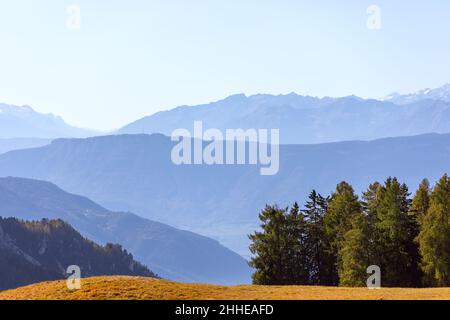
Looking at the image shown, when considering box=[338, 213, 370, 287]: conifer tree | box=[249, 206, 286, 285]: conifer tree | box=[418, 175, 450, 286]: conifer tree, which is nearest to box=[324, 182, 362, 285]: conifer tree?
box=[338, 213, 370, 287]: conifer tree

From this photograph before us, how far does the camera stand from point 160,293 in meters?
55.1

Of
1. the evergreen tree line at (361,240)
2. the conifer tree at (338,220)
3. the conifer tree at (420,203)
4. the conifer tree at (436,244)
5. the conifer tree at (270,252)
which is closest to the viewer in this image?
the conifer tree at (436,244)

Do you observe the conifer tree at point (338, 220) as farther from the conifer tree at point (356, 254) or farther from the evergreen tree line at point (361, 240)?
the conifer tree at point (356, 254)

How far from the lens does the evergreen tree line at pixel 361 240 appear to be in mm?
97062

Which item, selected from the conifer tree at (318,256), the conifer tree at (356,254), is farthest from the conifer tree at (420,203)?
the conifer tree at (318,256)

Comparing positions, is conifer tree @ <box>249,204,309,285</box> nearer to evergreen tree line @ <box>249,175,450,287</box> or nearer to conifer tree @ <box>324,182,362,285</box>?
evergreen tree line @ <box>249,175,450,287</box>

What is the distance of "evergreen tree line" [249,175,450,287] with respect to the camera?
9706cm

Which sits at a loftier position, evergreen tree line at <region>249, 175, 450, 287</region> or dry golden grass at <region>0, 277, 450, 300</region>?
evergreen tree line at <region>249, 175, 450, 287</region>

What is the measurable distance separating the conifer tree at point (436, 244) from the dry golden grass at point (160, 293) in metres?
34.9

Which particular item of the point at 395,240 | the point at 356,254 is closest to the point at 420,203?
the point at 395,240

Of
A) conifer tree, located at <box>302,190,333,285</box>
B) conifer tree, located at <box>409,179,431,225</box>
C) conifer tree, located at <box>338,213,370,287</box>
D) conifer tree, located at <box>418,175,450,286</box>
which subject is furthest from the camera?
conifer tree, located at <box>302,190,333,285</box>

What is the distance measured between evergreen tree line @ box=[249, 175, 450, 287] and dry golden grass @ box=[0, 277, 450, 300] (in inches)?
1422
